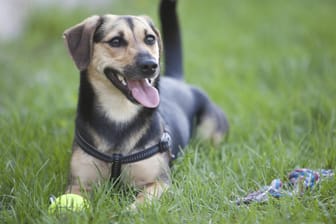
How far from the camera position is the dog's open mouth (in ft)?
11.6

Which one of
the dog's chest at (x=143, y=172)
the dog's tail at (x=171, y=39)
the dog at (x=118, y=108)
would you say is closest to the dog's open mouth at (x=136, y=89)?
the dog at (x=118, y=108)

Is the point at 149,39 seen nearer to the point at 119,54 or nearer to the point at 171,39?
the point at 119,54

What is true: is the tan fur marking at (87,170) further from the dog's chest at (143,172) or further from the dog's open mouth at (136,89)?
the dog's open mouth at (136,89)

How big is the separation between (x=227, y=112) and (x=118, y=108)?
7.08 ft

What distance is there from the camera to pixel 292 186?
3.52 meters

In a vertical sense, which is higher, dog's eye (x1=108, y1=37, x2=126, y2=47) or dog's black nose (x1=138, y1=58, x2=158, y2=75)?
dog's eye (x1=108, y1=37, x2=126, y2=47)

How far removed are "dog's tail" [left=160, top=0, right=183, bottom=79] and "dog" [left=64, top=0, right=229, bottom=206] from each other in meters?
1.08

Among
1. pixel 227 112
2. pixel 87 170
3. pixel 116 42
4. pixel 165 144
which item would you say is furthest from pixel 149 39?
pixel 227 112

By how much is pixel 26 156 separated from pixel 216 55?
13.4ft

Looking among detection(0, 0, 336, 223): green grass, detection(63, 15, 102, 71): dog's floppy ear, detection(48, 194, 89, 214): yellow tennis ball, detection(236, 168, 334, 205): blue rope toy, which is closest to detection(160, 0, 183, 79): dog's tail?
detection(0, 0, 336, 223): green grass

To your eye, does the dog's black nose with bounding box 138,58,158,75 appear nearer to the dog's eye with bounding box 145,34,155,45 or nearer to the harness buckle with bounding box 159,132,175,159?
the dog's eye with bounding box 145,34,155,45

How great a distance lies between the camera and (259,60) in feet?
23.6

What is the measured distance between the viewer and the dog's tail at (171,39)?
190 inches

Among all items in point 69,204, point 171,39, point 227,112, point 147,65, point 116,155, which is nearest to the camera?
point 69,204
